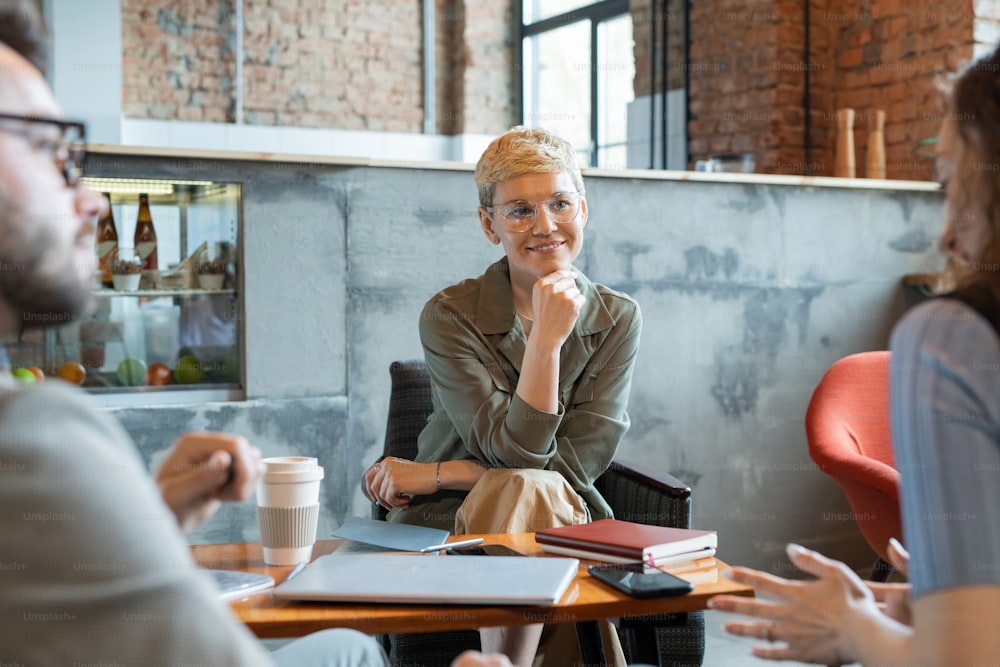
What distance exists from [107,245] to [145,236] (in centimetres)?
10

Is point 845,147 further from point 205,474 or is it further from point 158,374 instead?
point 205,474

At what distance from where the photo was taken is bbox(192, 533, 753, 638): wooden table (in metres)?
1.20

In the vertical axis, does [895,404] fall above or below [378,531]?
above

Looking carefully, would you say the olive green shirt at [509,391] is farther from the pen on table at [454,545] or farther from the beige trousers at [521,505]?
the pen on table at [454,545]

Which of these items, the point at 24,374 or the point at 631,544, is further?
the point at 24,374

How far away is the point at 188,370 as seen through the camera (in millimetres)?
2852

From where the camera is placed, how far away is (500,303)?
220 centimetres

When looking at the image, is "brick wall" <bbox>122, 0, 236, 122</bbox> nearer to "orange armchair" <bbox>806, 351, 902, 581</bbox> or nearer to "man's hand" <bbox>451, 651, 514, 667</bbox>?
"orange armchair" <bbox>806, 351, 902, 581</bbox>

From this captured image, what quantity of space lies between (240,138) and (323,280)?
447 cm

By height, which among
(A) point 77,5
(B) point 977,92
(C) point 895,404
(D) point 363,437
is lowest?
(D) point 363,437

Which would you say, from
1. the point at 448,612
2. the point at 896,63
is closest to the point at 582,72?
the point at 896,63

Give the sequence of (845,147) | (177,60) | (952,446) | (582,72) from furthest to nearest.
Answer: (582,72), (177,60), (845,147), (952,446)

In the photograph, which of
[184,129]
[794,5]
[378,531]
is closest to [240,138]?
[184,129]

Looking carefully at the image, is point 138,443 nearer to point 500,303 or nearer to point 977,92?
point 500,303
